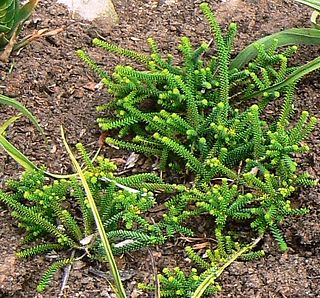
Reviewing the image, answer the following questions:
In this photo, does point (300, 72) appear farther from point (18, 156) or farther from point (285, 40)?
point (18, 156)

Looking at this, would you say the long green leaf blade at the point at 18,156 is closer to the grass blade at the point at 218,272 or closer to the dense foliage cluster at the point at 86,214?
the dense foliage cluster at the point at 86,214

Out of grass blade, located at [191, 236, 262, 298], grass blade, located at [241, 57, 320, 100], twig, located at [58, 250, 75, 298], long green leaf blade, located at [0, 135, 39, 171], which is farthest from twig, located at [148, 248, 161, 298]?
grass blade, located at [241, 57, 320, 100]

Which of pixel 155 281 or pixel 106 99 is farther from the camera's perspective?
pixel 106 99

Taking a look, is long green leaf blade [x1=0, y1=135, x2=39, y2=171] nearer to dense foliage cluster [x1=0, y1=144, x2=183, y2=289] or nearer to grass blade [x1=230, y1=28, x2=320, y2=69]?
dense foliage cluster [x1=0, y1=144, x2=183, y2=289]

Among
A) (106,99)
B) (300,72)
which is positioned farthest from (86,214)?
(300,72)

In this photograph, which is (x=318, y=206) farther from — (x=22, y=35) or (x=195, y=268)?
(x=22, y=35)

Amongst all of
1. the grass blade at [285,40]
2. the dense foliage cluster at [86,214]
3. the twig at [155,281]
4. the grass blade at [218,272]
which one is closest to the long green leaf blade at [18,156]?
the dense foliage cluster at [86,214]

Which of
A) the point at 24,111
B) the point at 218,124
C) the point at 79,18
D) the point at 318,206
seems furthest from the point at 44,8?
the point at 318,206
